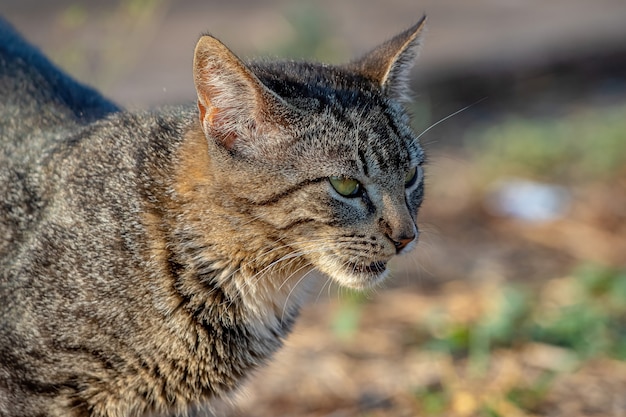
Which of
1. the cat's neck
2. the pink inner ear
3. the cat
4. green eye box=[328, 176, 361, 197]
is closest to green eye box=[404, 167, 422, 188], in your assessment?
the cat

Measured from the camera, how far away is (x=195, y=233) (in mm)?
3135

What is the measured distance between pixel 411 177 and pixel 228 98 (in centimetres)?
73

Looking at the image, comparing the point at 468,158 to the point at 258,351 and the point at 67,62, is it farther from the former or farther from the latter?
the point at 258,351

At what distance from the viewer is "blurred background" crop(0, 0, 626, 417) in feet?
13.7

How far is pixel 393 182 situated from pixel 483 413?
1.26 meters

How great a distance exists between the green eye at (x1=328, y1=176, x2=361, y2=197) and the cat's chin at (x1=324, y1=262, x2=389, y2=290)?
0.82 feet

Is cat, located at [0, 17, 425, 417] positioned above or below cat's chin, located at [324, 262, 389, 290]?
above

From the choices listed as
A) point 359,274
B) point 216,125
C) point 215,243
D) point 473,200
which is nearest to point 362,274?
point 359,274

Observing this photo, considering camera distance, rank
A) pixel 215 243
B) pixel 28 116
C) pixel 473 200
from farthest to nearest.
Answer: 1. pixel 473 200
2. pixel 28 116
3. pixel 215 243

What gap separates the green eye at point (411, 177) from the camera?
10.5 feet

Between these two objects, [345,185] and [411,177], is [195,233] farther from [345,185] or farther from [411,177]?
[411,177]

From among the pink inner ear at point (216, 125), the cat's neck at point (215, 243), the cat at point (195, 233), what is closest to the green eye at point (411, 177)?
the cat at point (195, 233)

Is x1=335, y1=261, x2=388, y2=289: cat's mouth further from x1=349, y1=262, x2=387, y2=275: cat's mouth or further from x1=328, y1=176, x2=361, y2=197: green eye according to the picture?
x1=328, y1=176, x2=361, y2=197: green eye

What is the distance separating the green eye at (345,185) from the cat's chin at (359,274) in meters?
0.25
